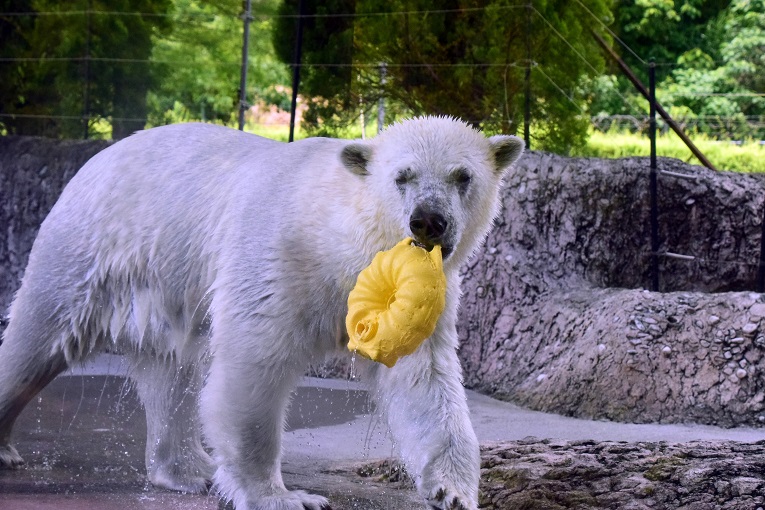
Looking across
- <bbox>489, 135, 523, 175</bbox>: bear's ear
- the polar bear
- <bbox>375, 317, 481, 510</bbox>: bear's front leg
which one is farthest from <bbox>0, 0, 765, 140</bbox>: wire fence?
<bbox>375, 317, 481, 510</bbox>: bear's front leg

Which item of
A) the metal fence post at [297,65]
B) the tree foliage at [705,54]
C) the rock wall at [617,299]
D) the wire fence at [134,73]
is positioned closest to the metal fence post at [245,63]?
the wire fence at [134,73]

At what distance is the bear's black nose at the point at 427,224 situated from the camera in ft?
8.94

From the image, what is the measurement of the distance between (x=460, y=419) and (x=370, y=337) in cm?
46

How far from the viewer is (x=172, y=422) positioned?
3.90 m

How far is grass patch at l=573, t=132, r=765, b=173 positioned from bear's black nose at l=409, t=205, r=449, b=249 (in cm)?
482

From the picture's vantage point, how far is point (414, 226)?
9.04 feet

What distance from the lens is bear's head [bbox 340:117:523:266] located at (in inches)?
110

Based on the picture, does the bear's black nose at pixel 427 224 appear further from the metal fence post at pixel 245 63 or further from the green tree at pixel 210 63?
the metal fence post at pixel 245 63

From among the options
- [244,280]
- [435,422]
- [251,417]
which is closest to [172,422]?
[251,417]

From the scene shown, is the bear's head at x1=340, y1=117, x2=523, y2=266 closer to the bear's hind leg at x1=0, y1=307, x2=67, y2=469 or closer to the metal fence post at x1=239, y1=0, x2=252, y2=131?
the bear's hind leg at x1=0, y1=307, x2=67, y2=469

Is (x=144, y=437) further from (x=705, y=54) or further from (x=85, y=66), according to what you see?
(x=705, y=54)

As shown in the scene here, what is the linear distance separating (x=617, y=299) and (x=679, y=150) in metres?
2.62

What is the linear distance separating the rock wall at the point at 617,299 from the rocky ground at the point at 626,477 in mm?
1589

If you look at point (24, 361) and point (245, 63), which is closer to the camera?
point (24, 361)
